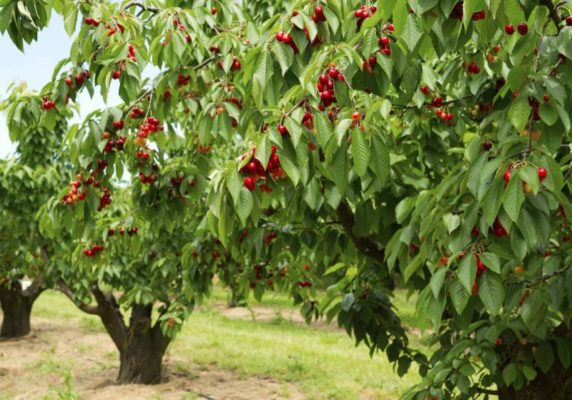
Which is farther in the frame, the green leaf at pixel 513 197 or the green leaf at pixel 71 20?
the green leaf at pixel 71 20

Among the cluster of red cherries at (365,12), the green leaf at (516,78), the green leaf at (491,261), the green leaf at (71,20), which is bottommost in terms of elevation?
the green leaf at (491,261)

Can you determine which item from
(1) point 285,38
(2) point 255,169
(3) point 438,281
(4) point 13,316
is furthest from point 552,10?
(4) point 13,316

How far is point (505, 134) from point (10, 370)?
10.6 meters

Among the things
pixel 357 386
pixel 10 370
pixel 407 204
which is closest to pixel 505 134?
pixel 407 204

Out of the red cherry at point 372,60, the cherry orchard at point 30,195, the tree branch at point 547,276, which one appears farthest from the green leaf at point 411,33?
the cherry orchard at point 30,195

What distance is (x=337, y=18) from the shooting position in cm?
223

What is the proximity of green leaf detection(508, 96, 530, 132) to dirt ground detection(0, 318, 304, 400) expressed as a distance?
7.51 m

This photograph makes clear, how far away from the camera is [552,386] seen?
367cm

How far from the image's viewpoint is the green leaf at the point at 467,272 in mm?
1705

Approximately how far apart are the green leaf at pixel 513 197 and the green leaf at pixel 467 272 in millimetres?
208

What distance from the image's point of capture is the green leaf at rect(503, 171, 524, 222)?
1.59 metres

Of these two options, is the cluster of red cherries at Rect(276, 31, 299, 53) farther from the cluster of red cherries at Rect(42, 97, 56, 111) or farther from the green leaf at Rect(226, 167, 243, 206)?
the cluster of red cherries at Rect(42, 97, 56, 111)

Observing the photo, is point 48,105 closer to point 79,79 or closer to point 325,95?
point 79,79

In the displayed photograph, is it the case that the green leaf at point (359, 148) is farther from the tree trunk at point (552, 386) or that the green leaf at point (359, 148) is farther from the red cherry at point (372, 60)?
the tree trunk at point (552, 386)
